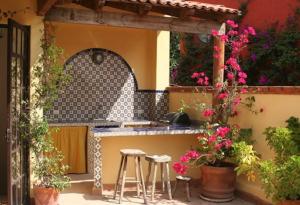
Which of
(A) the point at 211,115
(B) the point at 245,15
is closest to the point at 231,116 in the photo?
(A) the point at 211,115

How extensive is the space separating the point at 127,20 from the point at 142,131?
5.80 feet

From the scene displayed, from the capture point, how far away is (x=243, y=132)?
6.34 meters

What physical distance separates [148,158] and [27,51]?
234 centimetres

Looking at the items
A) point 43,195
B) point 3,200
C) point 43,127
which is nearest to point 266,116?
point 43,127

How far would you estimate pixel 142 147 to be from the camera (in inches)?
275

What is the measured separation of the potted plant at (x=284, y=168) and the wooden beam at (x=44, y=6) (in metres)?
3.34

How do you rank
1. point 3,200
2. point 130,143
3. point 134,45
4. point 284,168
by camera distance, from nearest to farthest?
point 284,168 < point 3,200 < point 130,143 < point 134,45

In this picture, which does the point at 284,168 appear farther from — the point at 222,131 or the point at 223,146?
the point at 223,146

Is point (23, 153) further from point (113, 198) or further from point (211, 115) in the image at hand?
point (211, 115)

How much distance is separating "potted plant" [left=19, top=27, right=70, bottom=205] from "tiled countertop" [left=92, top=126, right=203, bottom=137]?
84 cm

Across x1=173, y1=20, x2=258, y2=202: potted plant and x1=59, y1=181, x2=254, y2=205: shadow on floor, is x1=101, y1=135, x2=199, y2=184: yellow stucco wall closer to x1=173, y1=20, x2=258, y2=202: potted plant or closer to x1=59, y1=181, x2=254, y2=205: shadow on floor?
x1=59, y1=181, x2=254, y2=205: shadow on floor

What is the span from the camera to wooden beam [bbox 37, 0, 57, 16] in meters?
5.43

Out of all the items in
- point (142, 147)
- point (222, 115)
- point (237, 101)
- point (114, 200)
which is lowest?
point (114, 200)

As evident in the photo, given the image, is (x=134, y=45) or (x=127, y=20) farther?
(x=134, y=45)
